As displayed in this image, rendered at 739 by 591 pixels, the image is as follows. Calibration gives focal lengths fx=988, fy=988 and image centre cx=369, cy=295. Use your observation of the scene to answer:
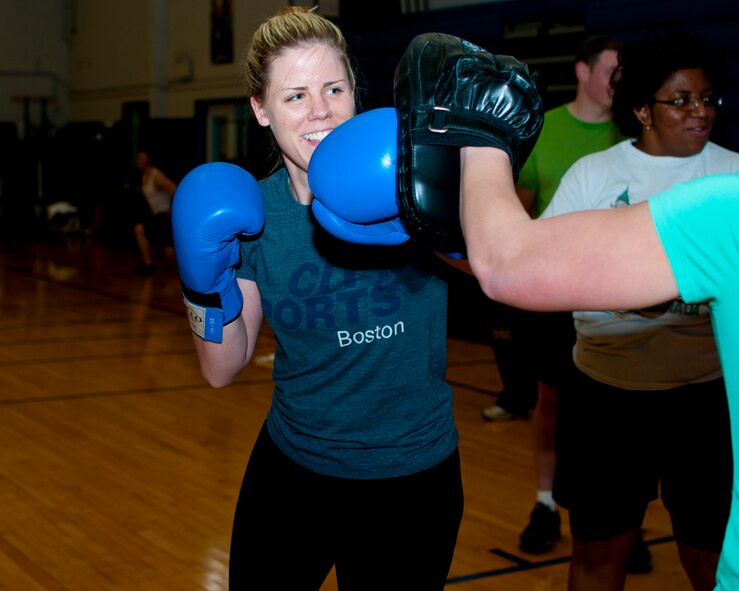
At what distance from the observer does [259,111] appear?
5.61ft

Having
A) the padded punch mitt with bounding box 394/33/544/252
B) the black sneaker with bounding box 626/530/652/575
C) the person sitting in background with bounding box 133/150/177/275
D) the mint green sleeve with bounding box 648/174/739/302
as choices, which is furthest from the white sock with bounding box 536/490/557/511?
the person sitting in background with bounding box 133/150/177/275

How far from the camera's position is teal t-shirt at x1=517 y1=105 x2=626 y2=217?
10.7 ft

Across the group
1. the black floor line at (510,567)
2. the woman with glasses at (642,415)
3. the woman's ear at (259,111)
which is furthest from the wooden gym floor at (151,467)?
the woman's ear at (259,111)

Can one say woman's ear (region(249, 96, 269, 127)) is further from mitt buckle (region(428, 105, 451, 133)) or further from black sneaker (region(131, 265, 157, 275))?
black sneaker (region(131, 265, 157, 275))

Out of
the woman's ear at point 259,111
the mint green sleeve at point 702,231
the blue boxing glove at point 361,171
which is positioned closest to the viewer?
the mint green sleeve at point 702,231

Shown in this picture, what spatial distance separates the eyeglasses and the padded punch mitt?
52.8 inches

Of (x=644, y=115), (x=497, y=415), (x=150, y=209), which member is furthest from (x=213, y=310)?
(x=150, y=209)

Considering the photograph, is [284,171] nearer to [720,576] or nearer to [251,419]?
[720,576]

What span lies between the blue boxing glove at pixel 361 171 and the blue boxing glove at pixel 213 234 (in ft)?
1.25

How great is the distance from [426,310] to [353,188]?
0.51m

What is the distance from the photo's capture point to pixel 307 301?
5.20ft

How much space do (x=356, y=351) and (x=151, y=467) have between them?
2294mm

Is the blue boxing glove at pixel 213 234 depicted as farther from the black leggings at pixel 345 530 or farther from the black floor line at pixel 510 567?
the black floor line at pixel 510 567

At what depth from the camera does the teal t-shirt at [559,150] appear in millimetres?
3258
